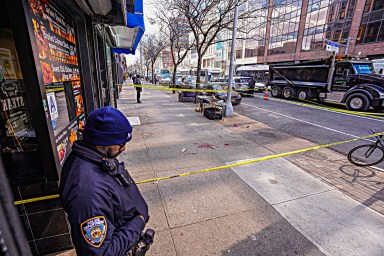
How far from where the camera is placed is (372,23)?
79.1ft

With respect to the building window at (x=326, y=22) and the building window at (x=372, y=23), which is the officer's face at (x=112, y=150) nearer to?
the building window at (x=372, y=23)

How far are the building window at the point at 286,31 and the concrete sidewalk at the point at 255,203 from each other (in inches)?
1324

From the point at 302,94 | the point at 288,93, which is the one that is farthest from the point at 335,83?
the point at 288,93

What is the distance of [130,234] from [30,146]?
70.8 inches

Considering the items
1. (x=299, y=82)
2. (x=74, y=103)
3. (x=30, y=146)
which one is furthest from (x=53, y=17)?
(x=299, y=82)

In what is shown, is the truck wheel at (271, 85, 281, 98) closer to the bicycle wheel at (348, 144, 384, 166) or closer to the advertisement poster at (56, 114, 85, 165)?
the bicycle wheel at (348, 144, 384, 166)

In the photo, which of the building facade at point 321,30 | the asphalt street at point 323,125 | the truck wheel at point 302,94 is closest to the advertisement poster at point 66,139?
the asphalt street at point 323,125

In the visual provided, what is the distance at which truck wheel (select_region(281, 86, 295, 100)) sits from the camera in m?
17.0

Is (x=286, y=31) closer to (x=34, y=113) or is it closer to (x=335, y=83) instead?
(x=335, y=83)

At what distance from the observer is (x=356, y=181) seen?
4.17m

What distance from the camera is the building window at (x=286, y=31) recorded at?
107 feet

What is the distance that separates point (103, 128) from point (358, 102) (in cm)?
1464

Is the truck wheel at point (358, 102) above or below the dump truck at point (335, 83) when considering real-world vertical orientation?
below

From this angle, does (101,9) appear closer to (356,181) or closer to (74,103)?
(74,103)
